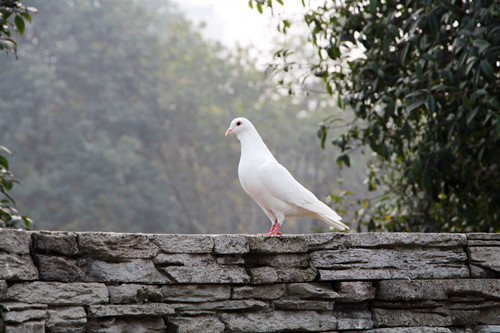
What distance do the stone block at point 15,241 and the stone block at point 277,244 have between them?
1.02m

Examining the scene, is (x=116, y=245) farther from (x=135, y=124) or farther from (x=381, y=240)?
(x=135, y=124)

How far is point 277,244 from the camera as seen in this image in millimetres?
2982

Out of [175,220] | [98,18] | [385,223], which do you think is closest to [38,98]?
[98,18]

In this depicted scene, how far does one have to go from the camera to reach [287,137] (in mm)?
25109

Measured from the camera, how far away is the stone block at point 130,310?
2598 mm

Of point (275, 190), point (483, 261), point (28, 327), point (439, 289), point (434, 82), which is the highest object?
point (434, 82)

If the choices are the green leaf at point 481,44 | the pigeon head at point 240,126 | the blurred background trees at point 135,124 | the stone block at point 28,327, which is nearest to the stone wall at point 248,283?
the stone block at point 28,327

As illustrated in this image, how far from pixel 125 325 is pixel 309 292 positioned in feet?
2.99

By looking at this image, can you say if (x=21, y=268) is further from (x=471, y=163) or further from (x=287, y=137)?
(x=287, y=137)

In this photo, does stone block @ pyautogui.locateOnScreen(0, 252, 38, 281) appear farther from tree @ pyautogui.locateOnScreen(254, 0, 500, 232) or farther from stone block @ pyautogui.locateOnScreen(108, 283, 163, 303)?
tree @ pyautogui.locateOnScreen(254, 0, 500, 232)

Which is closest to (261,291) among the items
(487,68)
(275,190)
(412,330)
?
(275,190)

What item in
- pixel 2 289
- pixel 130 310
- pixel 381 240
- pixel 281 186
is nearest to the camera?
pixel 2 289

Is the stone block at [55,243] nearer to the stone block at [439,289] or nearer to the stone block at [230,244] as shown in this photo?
the stone block at [230,244]

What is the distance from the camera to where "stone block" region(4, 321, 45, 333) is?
7.87ft
